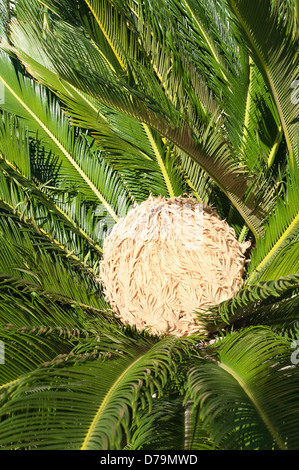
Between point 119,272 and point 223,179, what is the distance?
2.15ft

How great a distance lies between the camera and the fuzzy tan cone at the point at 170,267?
6.75 ft

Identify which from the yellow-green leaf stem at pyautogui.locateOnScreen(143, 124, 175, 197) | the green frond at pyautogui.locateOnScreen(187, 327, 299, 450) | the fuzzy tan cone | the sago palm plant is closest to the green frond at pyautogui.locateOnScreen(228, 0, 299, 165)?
the sago palm plant

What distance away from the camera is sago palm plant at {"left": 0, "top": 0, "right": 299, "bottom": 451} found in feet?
4.54

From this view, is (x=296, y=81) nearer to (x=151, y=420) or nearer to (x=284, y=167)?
(x=284, y=167)

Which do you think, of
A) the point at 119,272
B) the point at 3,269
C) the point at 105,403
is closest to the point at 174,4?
the point at 119,272

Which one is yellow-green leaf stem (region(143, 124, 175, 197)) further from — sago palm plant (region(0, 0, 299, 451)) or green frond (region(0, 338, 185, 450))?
green frond (region(0, 338, 185, 450))

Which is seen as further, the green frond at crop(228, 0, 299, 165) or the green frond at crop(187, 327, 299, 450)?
the green frond at crop(228, 0, 299, 165)

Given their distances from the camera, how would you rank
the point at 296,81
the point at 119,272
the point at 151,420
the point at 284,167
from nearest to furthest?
the point at 151,420 < the point at 296,81 < the point at 119,272 < the point at 284,167

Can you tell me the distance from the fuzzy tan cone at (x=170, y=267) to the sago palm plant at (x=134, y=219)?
0.01 meters

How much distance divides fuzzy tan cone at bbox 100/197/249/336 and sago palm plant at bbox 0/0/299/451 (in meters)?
0.01

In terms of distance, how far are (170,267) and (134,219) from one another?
13.8 inches

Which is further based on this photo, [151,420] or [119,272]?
[119,272]

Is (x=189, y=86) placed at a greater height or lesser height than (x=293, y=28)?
lesser

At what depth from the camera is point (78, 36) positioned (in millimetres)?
2234
